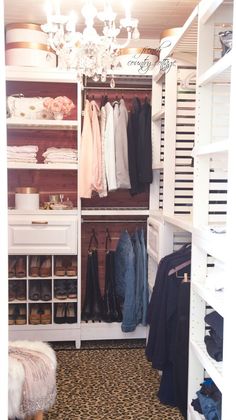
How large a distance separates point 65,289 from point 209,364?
1.93 metres

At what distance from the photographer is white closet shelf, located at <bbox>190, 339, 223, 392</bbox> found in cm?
157

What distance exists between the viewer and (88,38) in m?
2.28

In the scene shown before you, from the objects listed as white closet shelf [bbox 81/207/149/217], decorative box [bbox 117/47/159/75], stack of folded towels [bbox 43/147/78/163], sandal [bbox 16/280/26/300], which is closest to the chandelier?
decorative box [bbox 117/47/159/75]

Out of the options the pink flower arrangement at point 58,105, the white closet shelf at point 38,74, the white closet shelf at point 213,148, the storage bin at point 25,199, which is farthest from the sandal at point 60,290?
the white closet shelf at point 213,148

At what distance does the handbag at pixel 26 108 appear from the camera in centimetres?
331

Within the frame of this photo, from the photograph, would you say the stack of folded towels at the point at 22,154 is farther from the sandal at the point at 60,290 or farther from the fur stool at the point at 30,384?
the fur stool at the point at 30,384

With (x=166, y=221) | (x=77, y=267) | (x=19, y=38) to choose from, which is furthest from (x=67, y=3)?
(x=77, y=267)

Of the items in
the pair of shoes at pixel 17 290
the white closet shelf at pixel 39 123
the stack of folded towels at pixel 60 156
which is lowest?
the pair of shoes at pixel 17 290

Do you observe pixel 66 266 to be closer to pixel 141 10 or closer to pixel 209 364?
pixel 209 364

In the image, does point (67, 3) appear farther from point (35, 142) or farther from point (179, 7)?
point (35, 142)

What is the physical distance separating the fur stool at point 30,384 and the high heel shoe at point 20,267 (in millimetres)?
1377

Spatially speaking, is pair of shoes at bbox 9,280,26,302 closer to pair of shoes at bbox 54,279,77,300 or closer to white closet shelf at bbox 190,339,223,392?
pair of shoes at bbox 54,279,77,300

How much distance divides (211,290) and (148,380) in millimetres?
1383

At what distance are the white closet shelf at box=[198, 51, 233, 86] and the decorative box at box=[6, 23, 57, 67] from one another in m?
1.68
